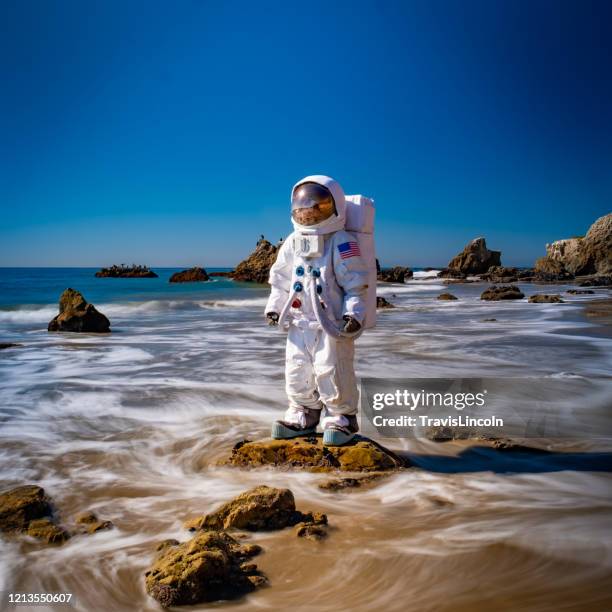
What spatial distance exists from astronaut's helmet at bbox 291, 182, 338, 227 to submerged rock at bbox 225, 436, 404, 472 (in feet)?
5.91

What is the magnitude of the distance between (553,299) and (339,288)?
19.1 metres

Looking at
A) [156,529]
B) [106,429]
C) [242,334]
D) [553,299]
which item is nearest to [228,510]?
[156,529]

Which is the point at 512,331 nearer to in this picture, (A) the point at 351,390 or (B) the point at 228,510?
(A) the point at 351,390

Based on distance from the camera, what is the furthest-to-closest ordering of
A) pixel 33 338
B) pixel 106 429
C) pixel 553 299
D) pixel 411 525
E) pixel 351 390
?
pixel 553 299, pixel 33 338, pixel 106 429, pixel 351 390, pixel 411 525

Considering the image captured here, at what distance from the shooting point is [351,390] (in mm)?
4387

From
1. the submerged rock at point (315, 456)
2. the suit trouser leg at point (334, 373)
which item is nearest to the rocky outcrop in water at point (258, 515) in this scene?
the submerged rock at point (315, 456)

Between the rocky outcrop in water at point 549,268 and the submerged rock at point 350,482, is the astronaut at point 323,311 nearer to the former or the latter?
the submerged rock at point 350,482

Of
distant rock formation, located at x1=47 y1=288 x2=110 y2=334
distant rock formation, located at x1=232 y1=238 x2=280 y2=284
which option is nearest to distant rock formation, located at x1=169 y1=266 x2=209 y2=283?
distant rock formation, located at x1=232 y1=238 x2=280 y2=284

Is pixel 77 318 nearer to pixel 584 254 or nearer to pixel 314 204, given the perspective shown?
pixel 314 204

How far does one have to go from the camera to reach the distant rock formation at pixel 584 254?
156ft

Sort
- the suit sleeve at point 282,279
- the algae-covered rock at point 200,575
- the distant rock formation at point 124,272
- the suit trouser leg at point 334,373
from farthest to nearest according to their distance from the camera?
the distant rock formation at point 124,272 < the suit sleeve at point 282,279 < the suit trouser leg at point 334,373 < the algae-covered rock at point 200,575

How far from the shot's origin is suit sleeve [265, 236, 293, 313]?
4617 mm

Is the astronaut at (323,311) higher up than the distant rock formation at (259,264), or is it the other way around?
the distant rock formation at (259,264)

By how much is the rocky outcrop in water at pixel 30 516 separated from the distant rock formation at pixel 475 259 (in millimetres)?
59010
